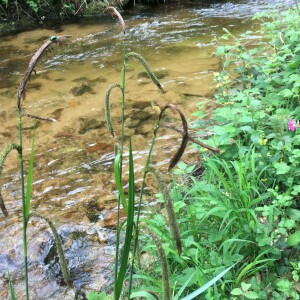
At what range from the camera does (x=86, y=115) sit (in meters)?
4.57

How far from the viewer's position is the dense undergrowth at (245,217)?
1.96 m

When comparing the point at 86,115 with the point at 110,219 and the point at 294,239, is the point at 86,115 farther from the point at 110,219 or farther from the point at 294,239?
the point at 294,239

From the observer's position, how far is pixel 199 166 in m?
3.01

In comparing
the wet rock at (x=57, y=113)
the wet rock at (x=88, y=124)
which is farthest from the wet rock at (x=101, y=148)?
the wet rock at (x=57, y=113)

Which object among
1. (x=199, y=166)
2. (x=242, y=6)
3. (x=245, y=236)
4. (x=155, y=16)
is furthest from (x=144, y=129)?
(x=242, y=6)

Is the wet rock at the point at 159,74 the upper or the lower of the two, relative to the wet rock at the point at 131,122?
upper

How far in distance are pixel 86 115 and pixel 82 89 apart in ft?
2.66

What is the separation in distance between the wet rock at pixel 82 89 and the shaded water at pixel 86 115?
0.01 m

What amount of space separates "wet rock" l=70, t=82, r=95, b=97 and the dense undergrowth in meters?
2.65

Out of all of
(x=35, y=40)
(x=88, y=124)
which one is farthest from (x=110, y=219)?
(x=35, y=40)

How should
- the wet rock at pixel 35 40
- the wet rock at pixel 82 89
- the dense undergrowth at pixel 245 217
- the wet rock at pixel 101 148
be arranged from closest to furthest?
the dense undergrowth at pixel 245 217 < the wet rock at pixel 101 148 < the wet rock at pixel 82 89 < the wet rock at pixel 35 40

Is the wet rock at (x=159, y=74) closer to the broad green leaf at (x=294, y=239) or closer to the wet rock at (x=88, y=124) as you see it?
the wet rock at (x=88, y=124)

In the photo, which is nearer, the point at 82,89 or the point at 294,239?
the point at 294,239

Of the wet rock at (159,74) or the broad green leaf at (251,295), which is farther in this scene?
the wet rock at (159,74)
